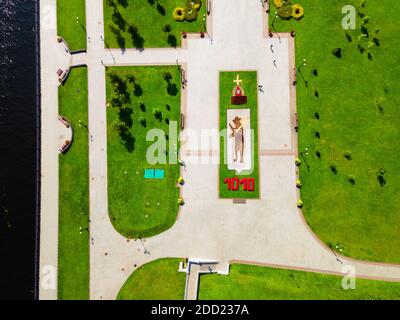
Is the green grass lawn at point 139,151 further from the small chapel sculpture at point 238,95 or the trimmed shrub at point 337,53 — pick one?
the trimmed shrub at point 337,53

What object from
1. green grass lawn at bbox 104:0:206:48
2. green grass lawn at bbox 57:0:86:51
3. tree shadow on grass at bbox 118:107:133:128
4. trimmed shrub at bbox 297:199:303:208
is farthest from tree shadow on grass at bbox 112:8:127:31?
trimmed shrub at bbox 297:199:303:208

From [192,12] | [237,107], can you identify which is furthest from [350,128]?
[192,12]

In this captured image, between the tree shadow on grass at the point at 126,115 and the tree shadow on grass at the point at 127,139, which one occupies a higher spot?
the tree shadow on grass at the point at 126,115

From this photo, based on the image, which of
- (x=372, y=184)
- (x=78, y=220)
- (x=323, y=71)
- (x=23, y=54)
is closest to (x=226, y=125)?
(x=323, y=71)

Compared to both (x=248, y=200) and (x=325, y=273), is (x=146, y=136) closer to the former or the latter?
(x=248, y=200)

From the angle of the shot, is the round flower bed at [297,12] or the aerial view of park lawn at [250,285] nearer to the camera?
the aerial view of park lawn at [250,285]

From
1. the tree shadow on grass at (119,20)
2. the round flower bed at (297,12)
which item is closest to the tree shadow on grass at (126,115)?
the tree shadow on grass at (119,20)
